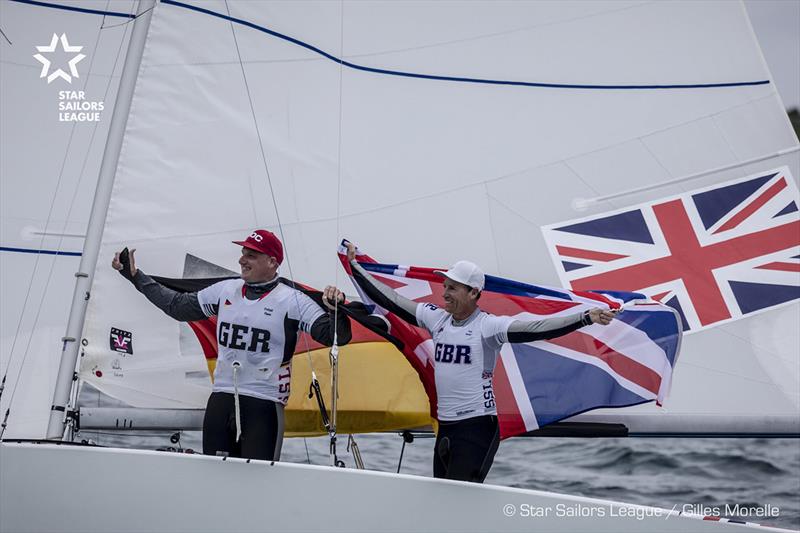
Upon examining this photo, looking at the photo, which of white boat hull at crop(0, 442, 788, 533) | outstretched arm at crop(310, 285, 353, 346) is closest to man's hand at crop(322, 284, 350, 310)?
outstretched arm at crop(310, 285, 353, 346)

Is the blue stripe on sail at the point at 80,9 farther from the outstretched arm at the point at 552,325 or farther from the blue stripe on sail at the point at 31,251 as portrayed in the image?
the outstretched arm at the point at 552,325

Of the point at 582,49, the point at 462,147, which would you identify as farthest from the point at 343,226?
the point at 582,49

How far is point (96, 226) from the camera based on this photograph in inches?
170

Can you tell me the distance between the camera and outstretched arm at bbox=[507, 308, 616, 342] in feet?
12.6

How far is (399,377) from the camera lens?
14.8 feet

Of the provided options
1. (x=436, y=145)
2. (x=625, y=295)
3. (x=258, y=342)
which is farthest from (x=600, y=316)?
(x=436, y=145)

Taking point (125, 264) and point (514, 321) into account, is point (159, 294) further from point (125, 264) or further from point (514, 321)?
point (514, 321)

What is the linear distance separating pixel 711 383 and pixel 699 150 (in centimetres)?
97

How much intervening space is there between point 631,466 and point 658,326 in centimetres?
460

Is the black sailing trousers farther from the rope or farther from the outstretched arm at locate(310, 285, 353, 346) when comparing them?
the outstretched arm at locate(310, 285, 353, 346)

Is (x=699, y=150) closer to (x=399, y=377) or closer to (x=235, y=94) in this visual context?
(x=399, y=377)

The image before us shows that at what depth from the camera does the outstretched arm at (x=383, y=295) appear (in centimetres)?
420

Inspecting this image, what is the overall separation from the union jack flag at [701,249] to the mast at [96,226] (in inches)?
67.6

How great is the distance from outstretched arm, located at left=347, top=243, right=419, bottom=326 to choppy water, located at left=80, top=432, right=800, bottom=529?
301 centimetres
